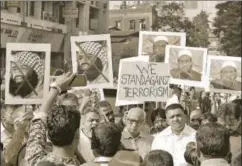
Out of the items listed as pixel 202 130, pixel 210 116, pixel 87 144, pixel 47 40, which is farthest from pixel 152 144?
pixel 47 40

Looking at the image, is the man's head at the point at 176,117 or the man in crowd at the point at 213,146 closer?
the man in crowd at the point at 213,146

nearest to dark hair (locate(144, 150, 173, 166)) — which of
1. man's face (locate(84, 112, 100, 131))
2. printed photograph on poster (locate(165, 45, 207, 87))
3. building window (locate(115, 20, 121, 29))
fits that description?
man's face (locate(84, 112, 100, 131))

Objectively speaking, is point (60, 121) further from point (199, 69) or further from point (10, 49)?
point (199, 69)

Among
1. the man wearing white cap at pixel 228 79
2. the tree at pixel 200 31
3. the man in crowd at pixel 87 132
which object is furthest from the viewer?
the tree at pixel 200 31

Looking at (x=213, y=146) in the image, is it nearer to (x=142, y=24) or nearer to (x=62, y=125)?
(x=62, y=125)

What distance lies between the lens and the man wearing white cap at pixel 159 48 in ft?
24.1

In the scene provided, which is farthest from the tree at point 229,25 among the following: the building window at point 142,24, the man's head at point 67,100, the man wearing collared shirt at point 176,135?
the man wearing collared shirt at point 176,135

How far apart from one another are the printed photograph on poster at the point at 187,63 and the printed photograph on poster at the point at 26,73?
Result: 2.08 metres

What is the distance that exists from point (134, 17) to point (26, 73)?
30.7 ft

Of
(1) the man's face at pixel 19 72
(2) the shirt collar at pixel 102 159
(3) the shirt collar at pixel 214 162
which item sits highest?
(1) the man's face at pixel 19 72

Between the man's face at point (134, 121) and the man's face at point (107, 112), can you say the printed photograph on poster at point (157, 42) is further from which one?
the man's face at point (134, 121)

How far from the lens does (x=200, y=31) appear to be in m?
18.3

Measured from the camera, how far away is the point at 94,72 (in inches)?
243

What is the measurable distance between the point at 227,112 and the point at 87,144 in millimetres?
1356
